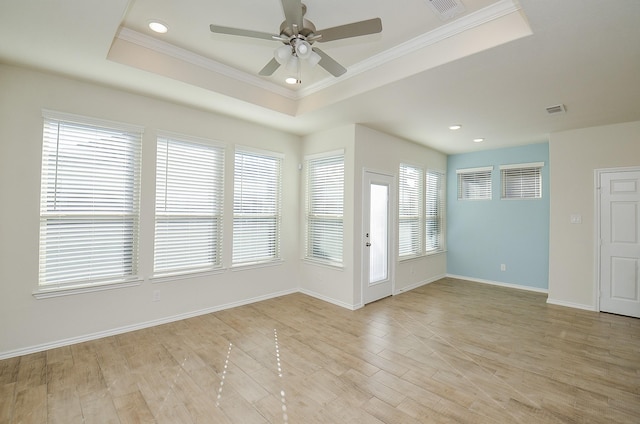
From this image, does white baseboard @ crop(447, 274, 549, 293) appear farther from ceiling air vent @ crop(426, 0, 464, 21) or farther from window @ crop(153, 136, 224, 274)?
ceiling air vent @ crop(426, 0, 464, 21)

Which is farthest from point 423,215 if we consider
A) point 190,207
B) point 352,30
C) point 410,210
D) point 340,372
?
point 352,30

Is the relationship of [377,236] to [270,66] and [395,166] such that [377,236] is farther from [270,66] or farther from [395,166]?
[270,66]

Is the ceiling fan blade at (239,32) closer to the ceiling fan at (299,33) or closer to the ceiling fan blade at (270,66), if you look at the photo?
the ceiling fan at (299,33)

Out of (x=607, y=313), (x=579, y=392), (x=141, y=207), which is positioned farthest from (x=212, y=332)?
(x=607, y=313)

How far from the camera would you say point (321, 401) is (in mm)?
2283

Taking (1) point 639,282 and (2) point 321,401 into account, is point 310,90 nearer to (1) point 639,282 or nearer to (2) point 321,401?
(2) point 321,401

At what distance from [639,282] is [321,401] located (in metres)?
4.94

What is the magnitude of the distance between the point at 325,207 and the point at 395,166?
1492 mm

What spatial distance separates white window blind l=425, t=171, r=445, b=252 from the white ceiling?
2153 millimetres

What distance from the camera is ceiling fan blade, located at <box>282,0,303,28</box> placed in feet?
6.07

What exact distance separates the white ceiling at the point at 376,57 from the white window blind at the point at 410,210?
4.95ft

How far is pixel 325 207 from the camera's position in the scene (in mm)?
4918

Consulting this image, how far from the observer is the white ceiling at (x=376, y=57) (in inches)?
88.1

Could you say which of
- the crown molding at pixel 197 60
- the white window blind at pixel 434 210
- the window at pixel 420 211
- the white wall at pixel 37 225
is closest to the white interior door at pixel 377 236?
the window at pixel 420 211
